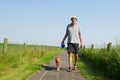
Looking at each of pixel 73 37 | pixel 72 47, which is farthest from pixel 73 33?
pixel 72 47

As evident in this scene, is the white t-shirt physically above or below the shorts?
above

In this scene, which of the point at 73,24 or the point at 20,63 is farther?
the point at 20,63

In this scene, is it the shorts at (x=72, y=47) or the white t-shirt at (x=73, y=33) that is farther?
the shorts at (x=72, y=47)

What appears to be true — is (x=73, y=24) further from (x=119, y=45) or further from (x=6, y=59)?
(x=6, y=59)

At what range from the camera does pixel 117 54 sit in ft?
41.2

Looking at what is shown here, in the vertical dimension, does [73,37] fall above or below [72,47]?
above

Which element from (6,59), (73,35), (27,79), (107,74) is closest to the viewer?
(27,79)

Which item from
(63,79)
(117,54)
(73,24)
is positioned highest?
(73,24)

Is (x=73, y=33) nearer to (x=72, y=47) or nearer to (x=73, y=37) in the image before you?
(x=73, y=37)

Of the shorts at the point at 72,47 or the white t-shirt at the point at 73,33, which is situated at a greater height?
the white t-shirt at the point at 73,33

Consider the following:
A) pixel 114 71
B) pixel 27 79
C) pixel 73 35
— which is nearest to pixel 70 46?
pixel 73 35

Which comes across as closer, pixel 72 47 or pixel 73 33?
pixel 73 33

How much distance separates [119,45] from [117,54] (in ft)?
5.25

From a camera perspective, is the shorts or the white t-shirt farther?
the shorts
